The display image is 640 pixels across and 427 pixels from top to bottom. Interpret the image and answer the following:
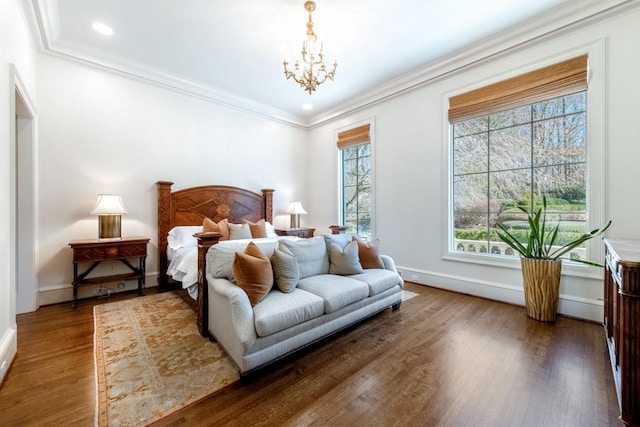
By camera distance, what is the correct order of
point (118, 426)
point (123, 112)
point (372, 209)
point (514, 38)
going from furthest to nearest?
point (372, 209)
point (123, 112)
point (514, 38)
point (118, 426)

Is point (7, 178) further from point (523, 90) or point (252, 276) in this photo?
point (523, 90)

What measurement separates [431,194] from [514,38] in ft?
6.92

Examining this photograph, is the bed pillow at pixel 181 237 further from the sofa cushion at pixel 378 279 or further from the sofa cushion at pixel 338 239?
the sofa cushion at pixel 378 279

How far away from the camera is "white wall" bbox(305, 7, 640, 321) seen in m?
2.57

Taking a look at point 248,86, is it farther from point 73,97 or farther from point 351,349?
point 351,349

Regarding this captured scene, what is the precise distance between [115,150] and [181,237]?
60.6 inches

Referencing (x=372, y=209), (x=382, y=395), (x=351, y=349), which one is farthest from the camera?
(x=372, y=209)

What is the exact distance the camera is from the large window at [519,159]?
114 inches

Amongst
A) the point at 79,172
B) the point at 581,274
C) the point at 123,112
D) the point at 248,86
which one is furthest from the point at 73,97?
the point at 581,274

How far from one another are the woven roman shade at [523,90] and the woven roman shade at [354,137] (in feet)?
5.01

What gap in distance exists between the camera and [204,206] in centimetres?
450

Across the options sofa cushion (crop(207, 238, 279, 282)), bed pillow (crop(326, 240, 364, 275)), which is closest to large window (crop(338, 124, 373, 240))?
bed pillow (crop(326, 240, 364, 275))

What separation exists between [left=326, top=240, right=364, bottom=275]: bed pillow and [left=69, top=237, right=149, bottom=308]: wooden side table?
8.51 ft

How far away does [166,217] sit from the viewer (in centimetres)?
410
